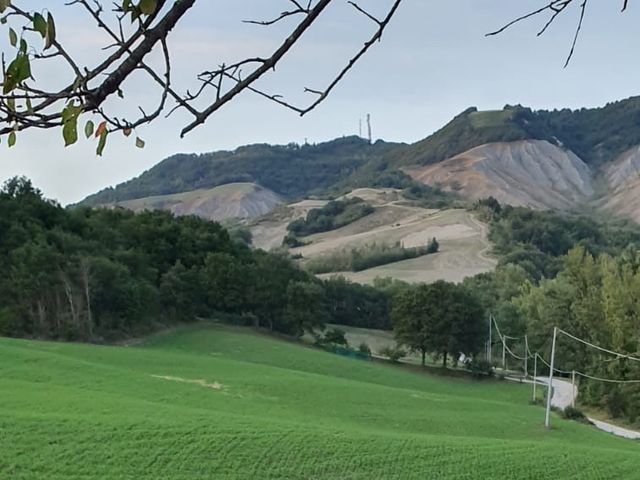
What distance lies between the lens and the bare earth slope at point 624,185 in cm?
12756

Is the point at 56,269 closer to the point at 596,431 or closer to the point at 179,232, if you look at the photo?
the point at 179,232

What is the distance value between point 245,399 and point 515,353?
31356mm

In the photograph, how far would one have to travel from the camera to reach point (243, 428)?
17.0m

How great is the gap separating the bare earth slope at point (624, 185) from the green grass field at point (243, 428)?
101001mm

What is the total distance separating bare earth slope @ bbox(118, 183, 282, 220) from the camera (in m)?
147

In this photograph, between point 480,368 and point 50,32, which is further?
point 480,368

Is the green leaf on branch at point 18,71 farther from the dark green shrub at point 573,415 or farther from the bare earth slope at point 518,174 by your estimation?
the bare earth slope at point 518,174

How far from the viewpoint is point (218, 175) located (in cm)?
17988

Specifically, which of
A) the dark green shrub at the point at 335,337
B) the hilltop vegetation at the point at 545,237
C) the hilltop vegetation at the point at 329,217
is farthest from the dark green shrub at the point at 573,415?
the hilltop vegetation at the point at 329,217

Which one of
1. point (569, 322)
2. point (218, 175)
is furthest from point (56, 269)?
point (218, 175)

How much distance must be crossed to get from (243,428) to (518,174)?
138460mm

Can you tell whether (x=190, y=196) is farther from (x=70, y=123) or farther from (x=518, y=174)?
(x=70, y=123)

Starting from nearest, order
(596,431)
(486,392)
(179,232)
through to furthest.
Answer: (596,431) → (486,392) → (179,232)

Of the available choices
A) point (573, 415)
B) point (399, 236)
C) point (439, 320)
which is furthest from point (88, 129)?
point (399, 236)
